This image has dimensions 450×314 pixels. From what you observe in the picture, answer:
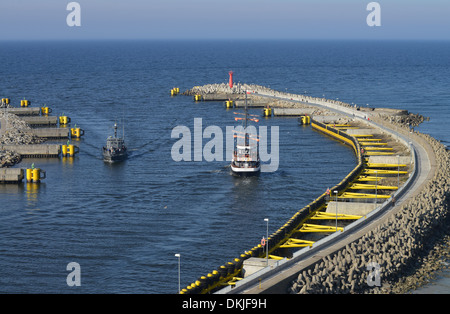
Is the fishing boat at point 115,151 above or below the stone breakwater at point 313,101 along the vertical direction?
below

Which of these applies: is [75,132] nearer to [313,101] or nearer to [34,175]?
[34,175]

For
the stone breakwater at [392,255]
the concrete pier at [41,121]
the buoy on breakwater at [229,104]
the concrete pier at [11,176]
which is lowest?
the stone breakwater at [392,255]

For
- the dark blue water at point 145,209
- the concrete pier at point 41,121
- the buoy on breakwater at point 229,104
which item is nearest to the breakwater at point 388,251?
the dark blue water at point 145,209

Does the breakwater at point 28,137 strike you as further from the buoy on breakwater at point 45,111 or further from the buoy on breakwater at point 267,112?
the buoy on breakwater at point 267,112

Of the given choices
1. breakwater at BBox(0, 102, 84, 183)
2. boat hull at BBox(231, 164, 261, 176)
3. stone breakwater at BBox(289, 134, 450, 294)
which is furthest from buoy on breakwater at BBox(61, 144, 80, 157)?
stone breakwater at BBox(289, 134, 450, 294)

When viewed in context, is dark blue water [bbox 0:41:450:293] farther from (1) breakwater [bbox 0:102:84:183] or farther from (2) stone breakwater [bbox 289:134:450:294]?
(2) stone breakwater [bbox 289:134:450:294]
